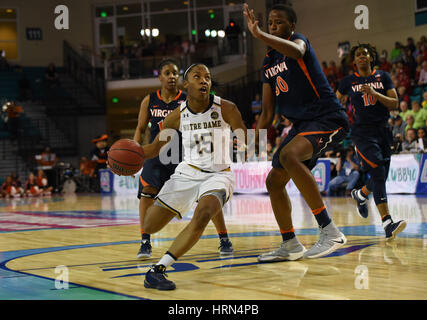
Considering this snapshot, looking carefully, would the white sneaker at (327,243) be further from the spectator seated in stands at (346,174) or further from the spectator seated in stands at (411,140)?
the spectator seated in stands at (346,174)

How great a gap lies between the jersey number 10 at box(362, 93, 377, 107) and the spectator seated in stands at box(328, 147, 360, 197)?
7.98 metres

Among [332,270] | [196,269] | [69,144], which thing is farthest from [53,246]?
[69,144]

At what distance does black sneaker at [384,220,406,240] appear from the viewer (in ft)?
20.9

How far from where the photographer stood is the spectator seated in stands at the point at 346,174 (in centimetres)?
1491

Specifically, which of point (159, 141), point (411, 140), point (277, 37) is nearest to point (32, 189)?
point (411, 140)

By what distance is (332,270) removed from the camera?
473cm

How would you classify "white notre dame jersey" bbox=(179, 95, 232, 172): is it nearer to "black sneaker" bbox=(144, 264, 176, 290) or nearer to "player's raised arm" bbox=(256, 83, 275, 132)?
"player's raised arm" bbox=(256, 83, 275, 132)

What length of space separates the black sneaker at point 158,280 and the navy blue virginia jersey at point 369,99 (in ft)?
12.0

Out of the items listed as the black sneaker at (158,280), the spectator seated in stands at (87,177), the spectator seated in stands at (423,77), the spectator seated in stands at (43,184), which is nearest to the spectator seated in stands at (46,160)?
the spectator seated in stands at (43,184)

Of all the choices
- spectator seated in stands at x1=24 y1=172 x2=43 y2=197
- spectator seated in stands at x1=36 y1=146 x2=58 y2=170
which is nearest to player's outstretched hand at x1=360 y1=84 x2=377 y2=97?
spectator seated in stands at x1=24 y1=172 x2=43 y2=197

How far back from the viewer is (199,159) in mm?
5000

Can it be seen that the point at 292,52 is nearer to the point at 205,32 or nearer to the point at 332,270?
the point at 332,270
